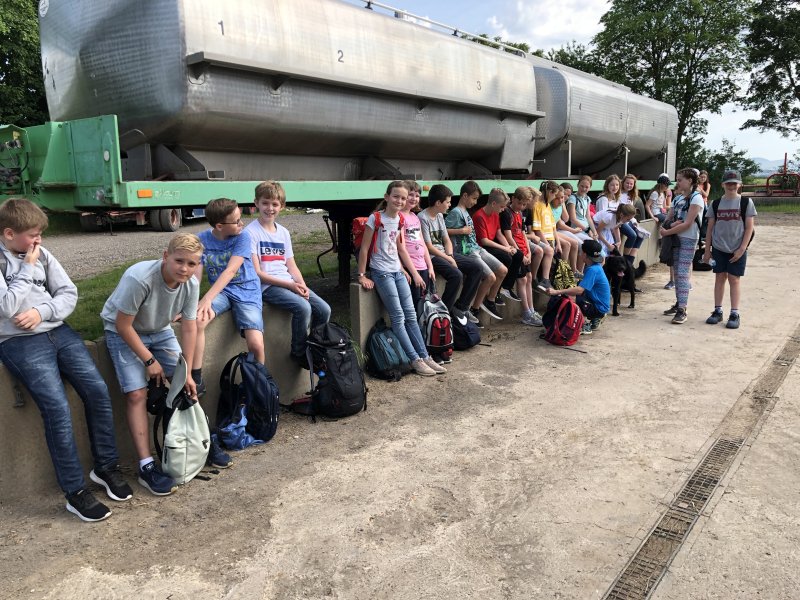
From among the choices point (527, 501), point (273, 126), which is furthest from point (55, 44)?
point (527, 501)

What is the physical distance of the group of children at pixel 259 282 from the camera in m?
3.19

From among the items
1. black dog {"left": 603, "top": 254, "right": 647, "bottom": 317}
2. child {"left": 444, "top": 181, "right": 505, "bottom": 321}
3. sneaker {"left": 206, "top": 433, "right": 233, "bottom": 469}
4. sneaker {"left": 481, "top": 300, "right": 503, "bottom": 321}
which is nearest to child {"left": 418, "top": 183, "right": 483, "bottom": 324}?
child {"left": 444, "top": 181, "right": 505, "bottom": 321}

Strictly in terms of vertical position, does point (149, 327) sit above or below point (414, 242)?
below

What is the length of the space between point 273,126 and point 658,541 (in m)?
4.61

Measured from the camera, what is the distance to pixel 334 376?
14.8ft

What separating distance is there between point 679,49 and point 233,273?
33.1m

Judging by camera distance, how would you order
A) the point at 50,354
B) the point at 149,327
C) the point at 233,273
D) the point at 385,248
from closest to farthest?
the point at 50,354 → the point at 149,327 → the point at 233,273 → the point at 385,248

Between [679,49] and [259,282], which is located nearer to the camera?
[259,282]

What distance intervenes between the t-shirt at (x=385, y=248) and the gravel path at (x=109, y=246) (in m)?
6.60

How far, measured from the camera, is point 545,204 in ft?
25.7

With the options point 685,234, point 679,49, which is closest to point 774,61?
point 679,49

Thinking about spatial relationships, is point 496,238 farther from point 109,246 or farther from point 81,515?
point 109,246

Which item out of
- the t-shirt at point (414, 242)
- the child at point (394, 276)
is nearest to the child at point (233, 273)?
the child at point (394, 276)

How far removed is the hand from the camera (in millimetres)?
3094
